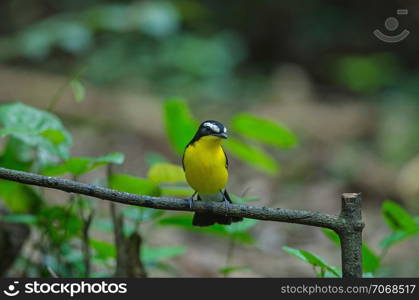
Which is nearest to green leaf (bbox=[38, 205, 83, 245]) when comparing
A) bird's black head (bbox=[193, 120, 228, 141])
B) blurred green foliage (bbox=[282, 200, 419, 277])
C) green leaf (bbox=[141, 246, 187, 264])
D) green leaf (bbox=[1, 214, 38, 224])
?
green leaf (bbox=[1, 214, 38, 224])

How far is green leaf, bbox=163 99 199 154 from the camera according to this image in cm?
359

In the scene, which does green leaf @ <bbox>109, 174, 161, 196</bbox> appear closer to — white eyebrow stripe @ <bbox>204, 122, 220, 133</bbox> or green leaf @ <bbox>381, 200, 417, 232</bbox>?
white eyebrow stripe @ <bbox>204, 122, 220, 133</bbox>

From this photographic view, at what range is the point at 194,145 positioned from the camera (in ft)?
11.8

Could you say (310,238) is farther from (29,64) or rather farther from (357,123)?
(29,64)

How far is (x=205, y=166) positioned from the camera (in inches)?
139

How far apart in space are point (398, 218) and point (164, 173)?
1176mm

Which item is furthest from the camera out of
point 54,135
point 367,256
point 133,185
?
point 133,185

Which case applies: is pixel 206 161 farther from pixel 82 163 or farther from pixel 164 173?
pixel 82 163

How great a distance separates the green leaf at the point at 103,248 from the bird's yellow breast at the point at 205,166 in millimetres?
564

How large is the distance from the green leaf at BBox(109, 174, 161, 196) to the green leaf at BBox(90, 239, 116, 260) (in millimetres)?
390

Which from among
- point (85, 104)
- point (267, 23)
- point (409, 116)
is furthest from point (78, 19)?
point (409, 116)

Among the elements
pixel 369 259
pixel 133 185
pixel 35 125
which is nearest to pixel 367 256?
pixel 369 259

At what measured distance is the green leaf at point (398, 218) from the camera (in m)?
3.05

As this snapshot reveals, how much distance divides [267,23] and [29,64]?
4.75 m
